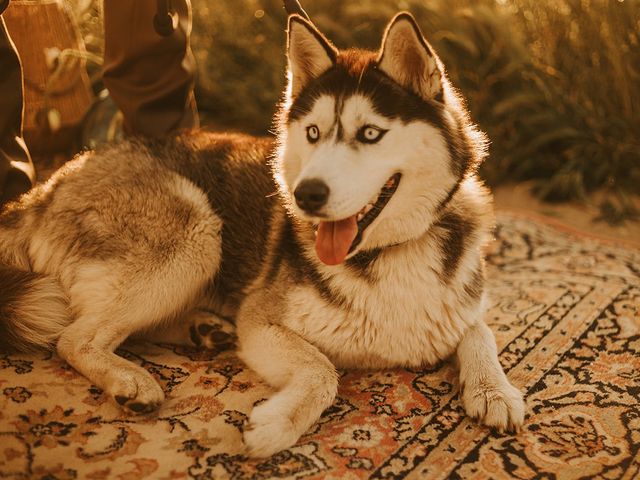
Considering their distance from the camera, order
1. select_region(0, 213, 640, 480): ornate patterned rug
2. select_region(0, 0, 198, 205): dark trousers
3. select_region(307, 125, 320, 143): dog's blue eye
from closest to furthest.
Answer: select_region(0, 213, 640, 480): ornate patterned rug
select_region(307, 125, 320, 143): dog's blue eye
select_region(0, 0, 198, 205): dark trousers

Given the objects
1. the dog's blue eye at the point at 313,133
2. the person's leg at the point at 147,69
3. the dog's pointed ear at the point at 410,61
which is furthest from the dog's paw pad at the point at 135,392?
the person's leg at the point at 147,69

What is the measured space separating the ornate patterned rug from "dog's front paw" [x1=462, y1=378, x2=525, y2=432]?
0.05m

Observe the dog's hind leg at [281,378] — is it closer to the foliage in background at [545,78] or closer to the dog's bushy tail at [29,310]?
the dog's bushy tail at [29,310]

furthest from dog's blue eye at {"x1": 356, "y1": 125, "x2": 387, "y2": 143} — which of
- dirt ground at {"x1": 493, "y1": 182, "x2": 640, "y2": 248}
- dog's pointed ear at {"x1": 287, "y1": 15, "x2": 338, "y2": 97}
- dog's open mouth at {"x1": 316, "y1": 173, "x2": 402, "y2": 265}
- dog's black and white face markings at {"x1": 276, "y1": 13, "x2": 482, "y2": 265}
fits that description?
dirt ground at {"x1": 493, "y1": 182, "x2": 640, "y2": 248}

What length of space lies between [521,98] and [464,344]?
299 cm

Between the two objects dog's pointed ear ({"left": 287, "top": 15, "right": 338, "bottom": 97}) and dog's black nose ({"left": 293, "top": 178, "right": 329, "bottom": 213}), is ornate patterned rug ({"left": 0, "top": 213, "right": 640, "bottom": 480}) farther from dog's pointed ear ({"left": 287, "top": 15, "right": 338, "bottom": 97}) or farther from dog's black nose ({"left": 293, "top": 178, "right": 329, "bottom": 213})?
dog's pointed ear ({"left": 287, "top": 15, "right": 338, "bottom": 97})

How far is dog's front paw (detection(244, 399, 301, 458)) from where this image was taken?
1878 millimetres

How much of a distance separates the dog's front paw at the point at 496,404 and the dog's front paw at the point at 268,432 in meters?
0.61

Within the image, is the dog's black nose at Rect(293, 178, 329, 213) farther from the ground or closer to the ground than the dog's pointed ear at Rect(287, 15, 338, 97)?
closer to the ground

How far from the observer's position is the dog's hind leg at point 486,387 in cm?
204

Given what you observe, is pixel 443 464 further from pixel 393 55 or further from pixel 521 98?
pixel 521 98

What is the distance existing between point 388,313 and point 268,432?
23.9 inches

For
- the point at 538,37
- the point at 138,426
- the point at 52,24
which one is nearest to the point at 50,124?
the point at 52,24

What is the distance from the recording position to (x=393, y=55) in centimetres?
207
